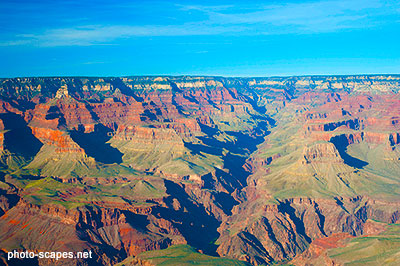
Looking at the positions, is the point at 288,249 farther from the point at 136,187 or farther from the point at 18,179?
the point at 18,179

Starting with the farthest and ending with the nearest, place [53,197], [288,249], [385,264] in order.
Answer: [53,197]
[288,249]
[385,264]

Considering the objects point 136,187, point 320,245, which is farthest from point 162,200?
point 320,245

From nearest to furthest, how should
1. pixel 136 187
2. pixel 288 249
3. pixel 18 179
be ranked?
pixel 288 249 < pixel 136 187 < pixel 18 179

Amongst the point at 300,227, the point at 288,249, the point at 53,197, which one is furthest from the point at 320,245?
the point at 53,197

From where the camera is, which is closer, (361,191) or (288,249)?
(288,249)

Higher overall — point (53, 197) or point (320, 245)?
point (53, 197)

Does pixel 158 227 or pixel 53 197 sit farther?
pixel 53 197

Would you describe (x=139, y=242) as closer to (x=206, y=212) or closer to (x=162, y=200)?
(x=162, y=200)

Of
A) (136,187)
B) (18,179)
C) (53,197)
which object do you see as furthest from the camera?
(18,179)

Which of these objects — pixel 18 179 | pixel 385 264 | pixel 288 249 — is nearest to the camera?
pixel 385 264
